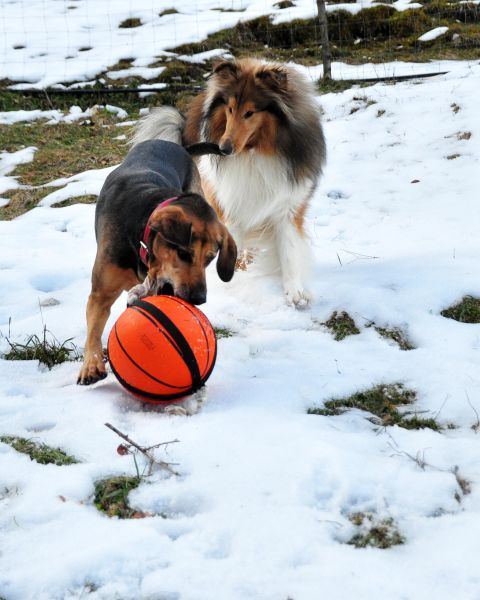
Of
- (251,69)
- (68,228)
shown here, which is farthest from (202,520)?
(68,228)

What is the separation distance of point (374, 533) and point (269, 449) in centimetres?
55

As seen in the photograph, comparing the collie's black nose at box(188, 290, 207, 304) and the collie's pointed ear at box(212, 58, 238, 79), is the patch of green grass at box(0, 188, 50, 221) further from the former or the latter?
the collie's black nose at box(188, 290, 207, 304)

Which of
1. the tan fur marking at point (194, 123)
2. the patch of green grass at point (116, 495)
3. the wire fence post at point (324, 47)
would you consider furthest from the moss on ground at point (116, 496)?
the wire fence post at point (324, 47)

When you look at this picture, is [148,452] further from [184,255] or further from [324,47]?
[324,47]

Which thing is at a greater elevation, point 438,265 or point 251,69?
point 251,69

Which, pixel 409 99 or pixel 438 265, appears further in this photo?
pixel 409 99

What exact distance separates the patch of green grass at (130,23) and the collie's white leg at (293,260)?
35.7 feet

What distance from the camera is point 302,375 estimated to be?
326cm

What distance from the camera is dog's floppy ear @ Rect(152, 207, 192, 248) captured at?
300 cm

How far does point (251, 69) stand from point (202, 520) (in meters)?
3.49

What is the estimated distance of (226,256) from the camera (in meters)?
3.33

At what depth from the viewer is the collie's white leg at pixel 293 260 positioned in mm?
4387

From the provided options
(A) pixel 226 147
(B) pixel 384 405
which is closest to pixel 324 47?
(A) pixel 226 147

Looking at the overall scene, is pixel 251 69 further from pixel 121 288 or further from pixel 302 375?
pixel 302 375
